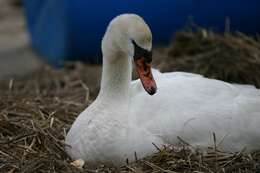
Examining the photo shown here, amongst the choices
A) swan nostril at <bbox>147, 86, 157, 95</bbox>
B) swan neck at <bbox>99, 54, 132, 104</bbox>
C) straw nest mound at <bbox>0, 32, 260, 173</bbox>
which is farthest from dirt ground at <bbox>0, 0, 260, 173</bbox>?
swan neck at <bbox>99, 54, 132, 104</bbox>

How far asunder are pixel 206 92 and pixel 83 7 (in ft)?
11.2

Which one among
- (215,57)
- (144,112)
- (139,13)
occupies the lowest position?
(144,112)

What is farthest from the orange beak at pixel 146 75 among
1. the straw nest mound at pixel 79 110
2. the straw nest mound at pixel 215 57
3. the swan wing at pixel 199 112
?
the straw nest mound at pixel 215 57

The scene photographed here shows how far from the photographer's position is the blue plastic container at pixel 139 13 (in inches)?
273

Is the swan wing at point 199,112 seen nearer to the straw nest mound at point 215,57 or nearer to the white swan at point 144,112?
the white swan at point 144,112

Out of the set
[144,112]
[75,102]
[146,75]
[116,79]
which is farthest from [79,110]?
[146,75]

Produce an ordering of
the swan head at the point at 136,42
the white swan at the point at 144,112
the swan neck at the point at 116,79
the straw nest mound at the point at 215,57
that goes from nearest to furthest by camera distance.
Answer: the swan head at the point at 136,42 → the white swan at the point at 144,112 → the swan neck at the point at 116,79 → the straw nest mound at the point at 215,57

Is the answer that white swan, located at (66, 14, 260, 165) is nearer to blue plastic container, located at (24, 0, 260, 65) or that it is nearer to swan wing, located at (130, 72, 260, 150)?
swan wing, located at (130, 72, 260, 150)

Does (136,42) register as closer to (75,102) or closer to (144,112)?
(144,112)

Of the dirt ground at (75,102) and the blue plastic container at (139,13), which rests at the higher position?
the blue plastic container at (139,13)

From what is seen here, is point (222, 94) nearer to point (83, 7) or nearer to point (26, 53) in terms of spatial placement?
point (83, 7)

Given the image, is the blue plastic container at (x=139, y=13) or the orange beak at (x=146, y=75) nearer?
the orange beak at (x=146, y=75)

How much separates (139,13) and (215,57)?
158cm

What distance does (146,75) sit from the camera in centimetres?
361
